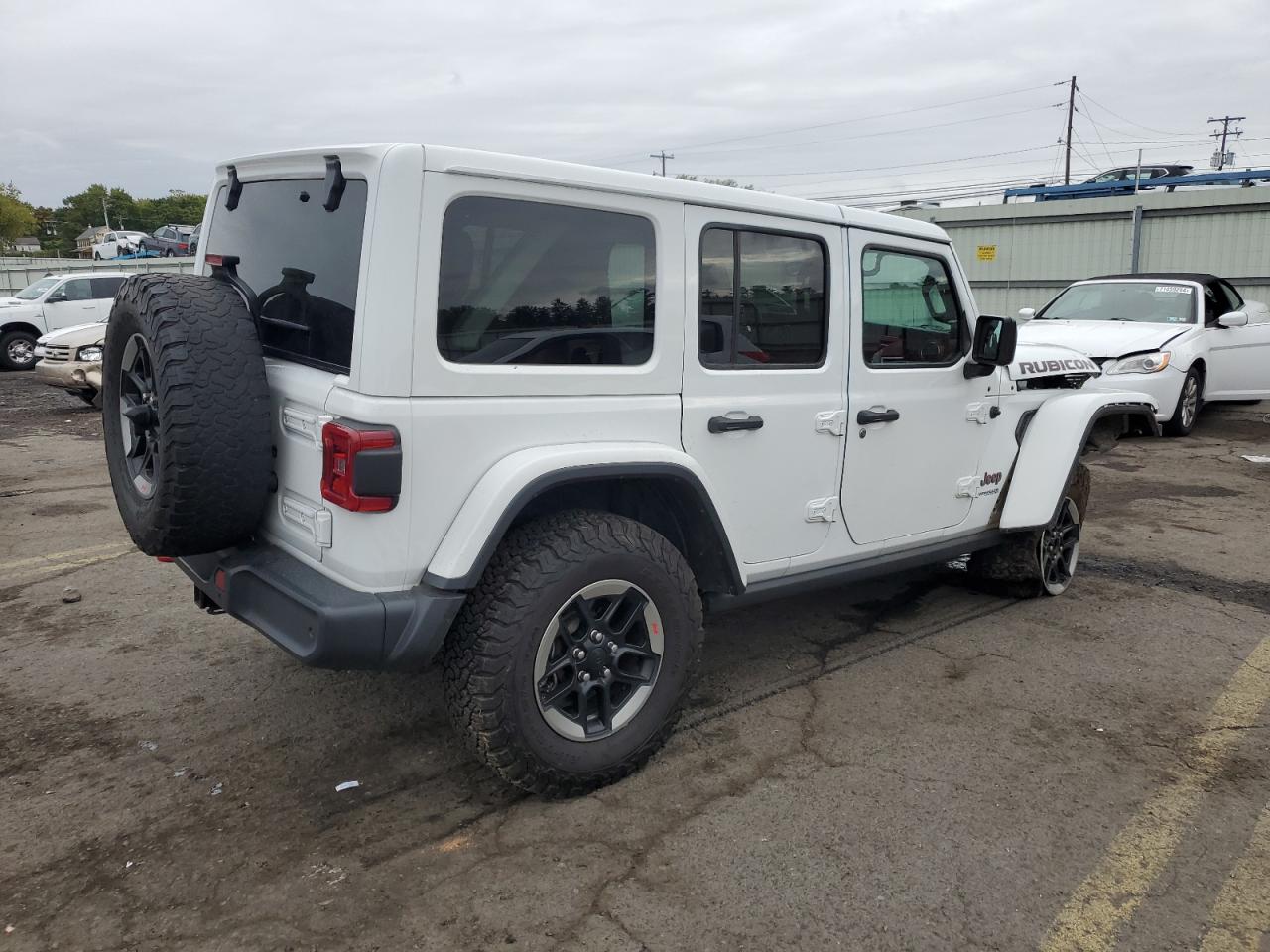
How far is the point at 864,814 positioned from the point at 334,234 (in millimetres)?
2434

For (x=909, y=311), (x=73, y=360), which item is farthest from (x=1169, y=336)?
(x=73, y=360)

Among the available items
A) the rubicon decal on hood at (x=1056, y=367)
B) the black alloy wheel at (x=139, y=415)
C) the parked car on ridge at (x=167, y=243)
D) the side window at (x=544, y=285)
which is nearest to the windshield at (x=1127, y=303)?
the rubicon decal on hood at (x=1056, y=367)

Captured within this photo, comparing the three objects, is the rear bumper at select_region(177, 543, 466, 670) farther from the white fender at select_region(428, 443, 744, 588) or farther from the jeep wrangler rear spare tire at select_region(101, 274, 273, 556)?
the jeep wrangler rear spare tire at select_region(101, 274, 273, 556)

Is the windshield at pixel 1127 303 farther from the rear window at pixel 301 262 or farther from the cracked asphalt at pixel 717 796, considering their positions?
the rear window at pixel 301 262

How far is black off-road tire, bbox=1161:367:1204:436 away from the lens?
10109mm

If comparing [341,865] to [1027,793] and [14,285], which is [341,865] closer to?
[1027,793]

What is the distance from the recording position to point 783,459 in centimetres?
364

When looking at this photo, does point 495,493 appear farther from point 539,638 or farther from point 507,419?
point 539,638

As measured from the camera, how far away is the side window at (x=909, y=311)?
396cm

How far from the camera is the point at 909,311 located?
164 inches

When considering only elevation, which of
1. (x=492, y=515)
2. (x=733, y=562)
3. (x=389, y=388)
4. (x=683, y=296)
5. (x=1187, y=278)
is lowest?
(x=733, y=562)

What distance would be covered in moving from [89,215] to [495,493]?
119027 millimetres

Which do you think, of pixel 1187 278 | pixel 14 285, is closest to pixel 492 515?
pixel 1187 278

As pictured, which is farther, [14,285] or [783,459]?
[14,285]
